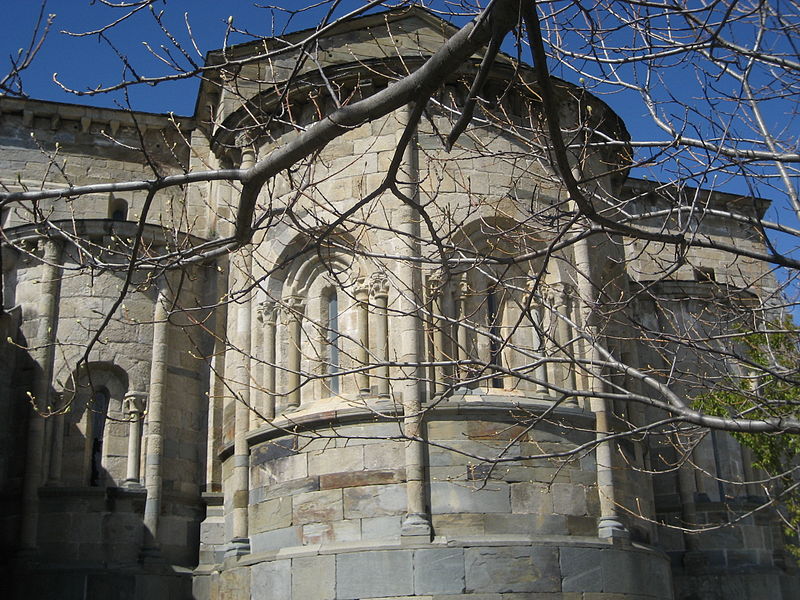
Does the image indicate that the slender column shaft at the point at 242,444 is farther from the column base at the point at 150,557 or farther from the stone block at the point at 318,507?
the column base at the point at 150,557

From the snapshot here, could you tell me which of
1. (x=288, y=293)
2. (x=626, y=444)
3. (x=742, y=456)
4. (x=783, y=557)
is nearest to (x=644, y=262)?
(x=742, y=456)

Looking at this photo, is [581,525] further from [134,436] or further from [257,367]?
[134,436]

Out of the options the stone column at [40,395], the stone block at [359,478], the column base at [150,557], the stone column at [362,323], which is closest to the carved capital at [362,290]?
the stone column at [362,323]

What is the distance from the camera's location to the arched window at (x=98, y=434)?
53.1 ft

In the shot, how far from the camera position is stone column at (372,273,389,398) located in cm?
1438

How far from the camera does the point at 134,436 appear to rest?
16297 millimetres

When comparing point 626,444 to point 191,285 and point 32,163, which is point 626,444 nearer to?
point 191,285

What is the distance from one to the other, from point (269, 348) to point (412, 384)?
2493 millimetres

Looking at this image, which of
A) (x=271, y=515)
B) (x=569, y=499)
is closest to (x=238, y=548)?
(x=271, y=515)

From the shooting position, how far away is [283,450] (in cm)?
1452

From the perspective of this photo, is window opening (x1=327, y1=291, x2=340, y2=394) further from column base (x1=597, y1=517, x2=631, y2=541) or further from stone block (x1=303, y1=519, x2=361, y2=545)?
column base (x1=597, y1=517, x2=631, y2=541)

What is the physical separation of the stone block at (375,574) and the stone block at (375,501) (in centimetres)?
59

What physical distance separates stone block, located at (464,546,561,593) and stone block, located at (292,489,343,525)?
1.81 metres

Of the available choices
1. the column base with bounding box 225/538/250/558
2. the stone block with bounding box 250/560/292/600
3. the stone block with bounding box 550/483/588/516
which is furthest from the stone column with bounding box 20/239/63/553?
the stone block with bounding box 550/483/588/516
